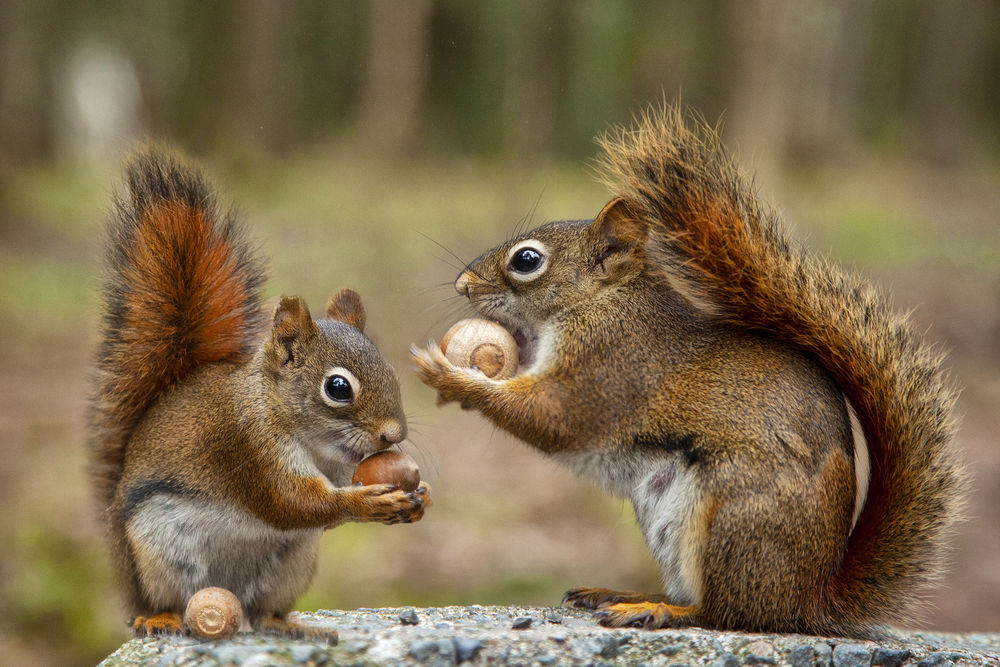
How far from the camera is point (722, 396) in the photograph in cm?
204

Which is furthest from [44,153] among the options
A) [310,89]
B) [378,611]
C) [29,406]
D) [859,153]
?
[378,611]

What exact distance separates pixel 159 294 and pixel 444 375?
1.96ft

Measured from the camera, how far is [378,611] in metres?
2.46

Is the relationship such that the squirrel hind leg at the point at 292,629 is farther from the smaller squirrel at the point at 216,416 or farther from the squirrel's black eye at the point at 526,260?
the squirrel's black eye at the point at 526,260

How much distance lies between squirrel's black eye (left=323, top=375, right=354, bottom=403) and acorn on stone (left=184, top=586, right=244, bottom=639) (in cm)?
41

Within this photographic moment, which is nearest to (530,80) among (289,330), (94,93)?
(289,330)

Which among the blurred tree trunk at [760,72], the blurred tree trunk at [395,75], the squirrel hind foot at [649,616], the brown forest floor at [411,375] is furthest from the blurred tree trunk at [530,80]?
the squirrel hind foot at [649,616]

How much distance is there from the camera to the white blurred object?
58.1 ft

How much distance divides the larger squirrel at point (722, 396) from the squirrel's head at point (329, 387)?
4.0 inches

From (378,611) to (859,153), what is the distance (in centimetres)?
1269

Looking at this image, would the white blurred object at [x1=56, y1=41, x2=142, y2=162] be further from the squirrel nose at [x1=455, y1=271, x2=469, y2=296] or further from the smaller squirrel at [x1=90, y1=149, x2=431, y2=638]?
the squirrel nose at [x1=455, y1=271, x2=469, y2=296]

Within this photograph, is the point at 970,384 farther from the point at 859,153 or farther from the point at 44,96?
the point at 44,96

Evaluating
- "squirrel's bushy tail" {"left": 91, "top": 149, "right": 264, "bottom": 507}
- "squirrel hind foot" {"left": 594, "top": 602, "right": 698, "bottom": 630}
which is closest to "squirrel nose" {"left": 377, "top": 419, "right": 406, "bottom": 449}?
"squirrel's bushy tail" {"left": 91, "top": 149, "right": 264, "bottom": 507}

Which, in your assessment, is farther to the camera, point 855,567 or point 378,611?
point 378,611
